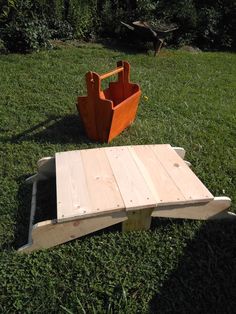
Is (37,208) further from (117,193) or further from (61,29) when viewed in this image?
(61,29)

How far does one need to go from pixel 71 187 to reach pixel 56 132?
144 cm

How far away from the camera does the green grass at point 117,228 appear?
2.39 meters

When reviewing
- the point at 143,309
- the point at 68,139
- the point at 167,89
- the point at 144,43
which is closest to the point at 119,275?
the point at 143,309

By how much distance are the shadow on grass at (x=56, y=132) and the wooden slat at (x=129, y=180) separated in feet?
2.62

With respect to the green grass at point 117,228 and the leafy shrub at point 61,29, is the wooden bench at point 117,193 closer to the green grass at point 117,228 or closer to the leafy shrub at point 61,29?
the green grass at point 117,228

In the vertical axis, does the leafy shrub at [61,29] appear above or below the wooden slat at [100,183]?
below

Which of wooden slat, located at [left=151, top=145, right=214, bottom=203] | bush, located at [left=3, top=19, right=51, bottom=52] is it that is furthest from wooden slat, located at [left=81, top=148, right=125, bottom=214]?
bush, located at [left=3, top=19, right=51, bottom=52]

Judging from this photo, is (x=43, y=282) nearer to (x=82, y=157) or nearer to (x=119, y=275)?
(x=119, y=275)

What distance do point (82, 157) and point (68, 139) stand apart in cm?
84

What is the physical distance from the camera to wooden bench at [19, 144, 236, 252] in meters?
2.57

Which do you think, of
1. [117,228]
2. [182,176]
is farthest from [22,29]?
[117,228]

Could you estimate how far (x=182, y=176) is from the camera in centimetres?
305

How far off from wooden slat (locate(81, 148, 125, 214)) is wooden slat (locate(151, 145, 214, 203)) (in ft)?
1.63

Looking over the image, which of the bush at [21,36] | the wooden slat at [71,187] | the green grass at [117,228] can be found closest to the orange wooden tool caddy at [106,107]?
the green grass at [117,228]
